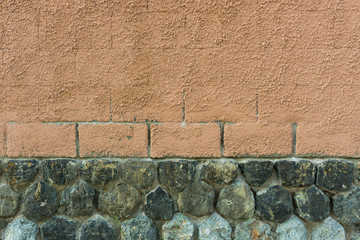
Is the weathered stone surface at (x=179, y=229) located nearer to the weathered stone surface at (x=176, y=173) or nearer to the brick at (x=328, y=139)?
the weathered stone surface at (x=176, y=173)

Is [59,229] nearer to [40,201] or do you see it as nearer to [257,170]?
[40,201]

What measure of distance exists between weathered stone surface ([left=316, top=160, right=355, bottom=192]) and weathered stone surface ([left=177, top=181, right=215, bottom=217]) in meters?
0.72

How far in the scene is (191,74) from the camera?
184 centimetres

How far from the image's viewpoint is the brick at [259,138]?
184 centimetres

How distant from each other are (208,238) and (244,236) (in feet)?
0.79

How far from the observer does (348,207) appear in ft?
6.01

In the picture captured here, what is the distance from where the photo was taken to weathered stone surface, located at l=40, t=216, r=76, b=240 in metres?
1.91

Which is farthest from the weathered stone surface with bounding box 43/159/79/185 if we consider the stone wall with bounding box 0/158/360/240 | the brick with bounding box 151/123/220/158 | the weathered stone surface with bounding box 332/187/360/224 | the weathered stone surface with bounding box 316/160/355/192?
the weathered stone surface with bounding box 332/187/360/224

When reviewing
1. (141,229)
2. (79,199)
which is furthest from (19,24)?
(141,229)

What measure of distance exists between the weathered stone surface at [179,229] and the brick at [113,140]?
49 centimetres

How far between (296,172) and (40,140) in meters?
1.73

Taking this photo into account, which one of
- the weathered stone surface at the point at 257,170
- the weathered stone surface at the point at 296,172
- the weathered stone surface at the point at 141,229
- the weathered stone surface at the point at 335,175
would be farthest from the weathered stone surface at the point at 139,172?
the weathered stone surface at the point at 335,175

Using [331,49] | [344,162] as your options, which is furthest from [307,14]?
[344,162]

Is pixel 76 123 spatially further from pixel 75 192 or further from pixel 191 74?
pixel 191 74
